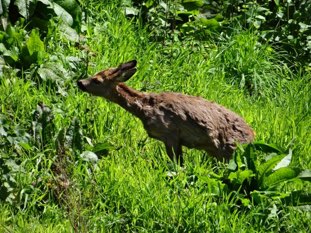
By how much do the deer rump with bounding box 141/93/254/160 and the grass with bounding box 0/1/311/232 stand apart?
16 cm

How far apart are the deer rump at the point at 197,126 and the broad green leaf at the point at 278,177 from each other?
734 mm

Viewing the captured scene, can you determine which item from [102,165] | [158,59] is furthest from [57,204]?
[158,59]

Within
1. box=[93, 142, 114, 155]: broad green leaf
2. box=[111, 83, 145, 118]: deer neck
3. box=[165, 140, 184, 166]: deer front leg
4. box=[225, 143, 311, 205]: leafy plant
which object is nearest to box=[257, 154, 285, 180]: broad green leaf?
box=[225, 143, 311, 205]: leafy plant

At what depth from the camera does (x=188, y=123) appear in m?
7.73

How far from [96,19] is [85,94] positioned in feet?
5.28

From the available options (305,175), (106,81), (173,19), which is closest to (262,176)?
(305,175)

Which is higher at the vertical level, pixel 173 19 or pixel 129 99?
pixel 173 19

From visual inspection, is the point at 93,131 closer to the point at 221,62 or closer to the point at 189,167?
the point at 189,167

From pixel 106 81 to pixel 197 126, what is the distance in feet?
3.20

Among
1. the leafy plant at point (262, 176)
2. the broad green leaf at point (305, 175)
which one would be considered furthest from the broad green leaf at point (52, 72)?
the broad green leaf at point (305, 175)

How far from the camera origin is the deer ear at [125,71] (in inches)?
316

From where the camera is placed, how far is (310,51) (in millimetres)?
10242

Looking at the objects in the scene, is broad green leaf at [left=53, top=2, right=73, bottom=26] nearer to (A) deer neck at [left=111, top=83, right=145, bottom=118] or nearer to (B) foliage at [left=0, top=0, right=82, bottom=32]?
(B) foliage at [left=0, top=0, right=82, bottom=32]

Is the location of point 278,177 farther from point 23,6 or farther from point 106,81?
point 23,6
